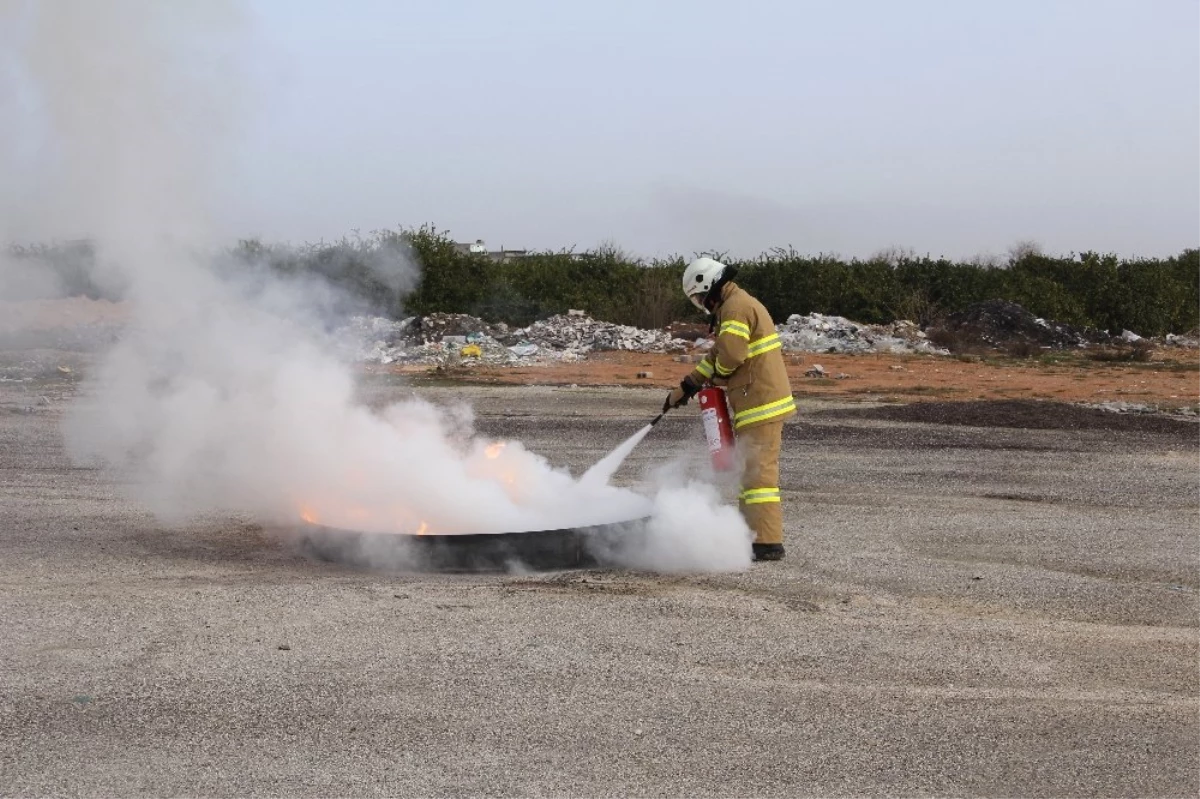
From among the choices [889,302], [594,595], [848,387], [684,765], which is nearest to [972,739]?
[684,765]

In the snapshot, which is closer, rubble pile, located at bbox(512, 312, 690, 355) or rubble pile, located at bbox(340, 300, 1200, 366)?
rubble pile, located at bbox(340, 300, 1200, 366)

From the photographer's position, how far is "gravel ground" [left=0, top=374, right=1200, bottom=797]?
4738mm

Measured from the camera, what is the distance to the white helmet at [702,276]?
8312mm

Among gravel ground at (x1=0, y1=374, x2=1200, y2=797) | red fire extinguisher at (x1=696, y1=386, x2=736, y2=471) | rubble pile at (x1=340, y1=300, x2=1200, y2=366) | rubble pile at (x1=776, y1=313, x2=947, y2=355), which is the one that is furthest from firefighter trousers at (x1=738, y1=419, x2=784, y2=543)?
rubble pile at (x1=776, y1=313, x2=947, y2=355)

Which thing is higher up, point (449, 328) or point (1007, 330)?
point (1007, 330)

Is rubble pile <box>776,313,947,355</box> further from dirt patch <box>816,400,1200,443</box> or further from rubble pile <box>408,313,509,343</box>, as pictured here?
dirt patch <box>816,400,1200,443</box>

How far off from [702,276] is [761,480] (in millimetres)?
1429

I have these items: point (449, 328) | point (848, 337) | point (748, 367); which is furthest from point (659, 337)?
point (748, 367)

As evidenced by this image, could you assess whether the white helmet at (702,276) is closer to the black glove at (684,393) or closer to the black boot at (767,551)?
the black glove at (684,393)

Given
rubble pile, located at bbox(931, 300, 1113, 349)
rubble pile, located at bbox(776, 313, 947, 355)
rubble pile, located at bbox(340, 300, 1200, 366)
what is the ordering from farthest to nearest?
rubble pile, located at bbox(931, 300, 1113, 349) → rubble pile, located at bbox(776, 313, 947, 355) → rubble pile, located at bbox(340, 300, 1200, 366)

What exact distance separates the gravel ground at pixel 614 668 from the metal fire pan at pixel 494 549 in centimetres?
16

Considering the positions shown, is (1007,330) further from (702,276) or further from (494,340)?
(702,276)

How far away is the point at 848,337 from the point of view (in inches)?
1282

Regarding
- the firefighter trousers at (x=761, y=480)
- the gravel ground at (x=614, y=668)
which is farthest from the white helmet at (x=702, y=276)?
the gravel ground at (x=614, y=668)
